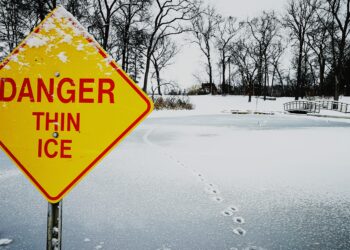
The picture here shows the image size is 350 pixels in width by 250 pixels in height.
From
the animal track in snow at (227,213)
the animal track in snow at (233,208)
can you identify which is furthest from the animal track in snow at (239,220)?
the animal track in snow at (233,208)

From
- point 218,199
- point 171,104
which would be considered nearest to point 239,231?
point 218,199

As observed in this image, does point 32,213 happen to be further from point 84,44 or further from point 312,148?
point 312,148

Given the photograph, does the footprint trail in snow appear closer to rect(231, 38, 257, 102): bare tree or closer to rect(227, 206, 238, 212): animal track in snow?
rect(227, 206, 238, 212): animal track in snow

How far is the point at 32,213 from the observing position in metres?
3.79

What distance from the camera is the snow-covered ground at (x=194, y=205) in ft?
10.3

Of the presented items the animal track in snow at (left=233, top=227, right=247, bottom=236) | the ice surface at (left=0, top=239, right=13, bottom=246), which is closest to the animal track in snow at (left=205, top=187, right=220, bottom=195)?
the animal track in snow at (left=233, top=227, right=247, bottom=236)

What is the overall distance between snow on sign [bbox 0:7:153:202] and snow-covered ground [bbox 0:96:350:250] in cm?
136

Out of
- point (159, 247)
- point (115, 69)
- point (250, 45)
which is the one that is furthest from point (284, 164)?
point (250, 45)

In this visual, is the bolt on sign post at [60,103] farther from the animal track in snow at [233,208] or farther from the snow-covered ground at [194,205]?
the animal track in snow at [233,208]

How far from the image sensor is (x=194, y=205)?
13.7ft

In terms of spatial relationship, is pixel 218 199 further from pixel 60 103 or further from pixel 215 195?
pixel 60 103

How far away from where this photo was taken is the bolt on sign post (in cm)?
190

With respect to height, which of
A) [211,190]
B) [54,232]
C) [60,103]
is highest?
[60,103]

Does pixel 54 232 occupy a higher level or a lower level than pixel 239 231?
higher
